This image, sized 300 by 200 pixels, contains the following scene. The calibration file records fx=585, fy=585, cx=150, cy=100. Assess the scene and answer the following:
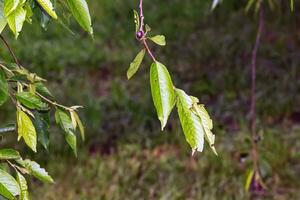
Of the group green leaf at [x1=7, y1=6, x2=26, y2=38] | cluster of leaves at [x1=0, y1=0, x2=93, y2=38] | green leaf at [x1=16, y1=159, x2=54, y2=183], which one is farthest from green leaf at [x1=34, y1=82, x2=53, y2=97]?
green leaf at [x1=7, y1=6, x2=26, y2=38]

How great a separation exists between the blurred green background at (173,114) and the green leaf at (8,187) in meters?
1.21

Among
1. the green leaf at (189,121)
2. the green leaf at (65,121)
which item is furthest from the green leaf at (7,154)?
the green leaf at (189,121)

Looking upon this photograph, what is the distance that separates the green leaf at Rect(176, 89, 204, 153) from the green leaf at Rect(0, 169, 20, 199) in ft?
0.88

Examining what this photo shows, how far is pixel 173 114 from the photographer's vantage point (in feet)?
13.9

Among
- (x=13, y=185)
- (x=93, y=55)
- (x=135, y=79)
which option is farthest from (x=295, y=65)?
(x=13, y=185)

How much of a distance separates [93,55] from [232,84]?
4.50ft

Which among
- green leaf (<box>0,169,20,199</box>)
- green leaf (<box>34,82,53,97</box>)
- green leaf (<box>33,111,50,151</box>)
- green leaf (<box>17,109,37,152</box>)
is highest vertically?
green leaf (<box>34,82,53,97</box>)

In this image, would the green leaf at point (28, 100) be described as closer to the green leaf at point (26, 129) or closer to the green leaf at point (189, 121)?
the green leaf at point (26, 129)

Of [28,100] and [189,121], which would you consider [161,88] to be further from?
[28,100]

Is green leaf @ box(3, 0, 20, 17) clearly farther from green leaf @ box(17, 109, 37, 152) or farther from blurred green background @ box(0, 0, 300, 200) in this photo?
blurred green background @ box(0, 0, 300, 200)

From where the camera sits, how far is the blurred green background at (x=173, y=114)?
3381mm

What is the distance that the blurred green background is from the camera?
3.38m

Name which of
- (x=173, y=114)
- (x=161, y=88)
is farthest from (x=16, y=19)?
(x=173, y=114)

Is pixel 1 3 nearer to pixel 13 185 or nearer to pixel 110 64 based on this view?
pixel 13 185
